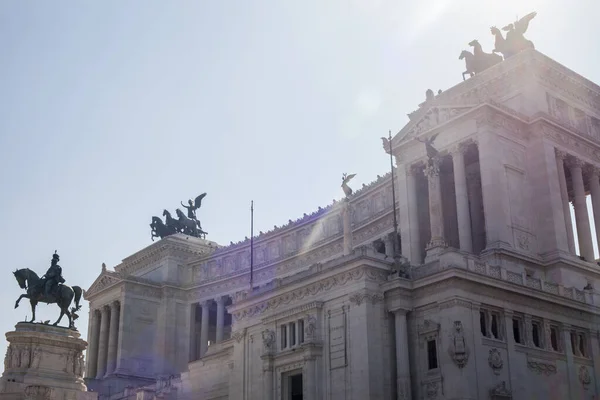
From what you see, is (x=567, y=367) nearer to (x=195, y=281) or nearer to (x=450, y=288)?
(x=450, y=288)

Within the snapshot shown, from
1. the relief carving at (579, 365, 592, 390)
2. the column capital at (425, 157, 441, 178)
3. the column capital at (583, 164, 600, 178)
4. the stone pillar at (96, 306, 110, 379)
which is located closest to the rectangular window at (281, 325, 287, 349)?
the column capital at (425, 157, 441, 178)

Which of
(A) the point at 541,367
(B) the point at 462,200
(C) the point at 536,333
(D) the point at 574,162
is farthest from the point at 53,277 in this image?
(D) the point at 574,162

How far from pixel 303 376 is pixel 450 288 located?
31.8ft

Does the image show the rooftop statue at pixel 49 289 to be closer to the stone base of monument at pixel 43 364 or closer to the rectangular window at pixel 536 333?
the stone base of monument at pixel 43 364

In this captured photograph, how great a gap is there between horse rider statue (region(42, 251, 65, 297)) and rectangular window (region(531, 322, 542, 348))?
30.1 meters

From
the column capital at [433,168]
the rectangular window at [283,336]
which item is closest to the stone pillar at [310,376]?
the rectangular window at [283,336]

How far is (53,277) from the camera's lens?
184 ft

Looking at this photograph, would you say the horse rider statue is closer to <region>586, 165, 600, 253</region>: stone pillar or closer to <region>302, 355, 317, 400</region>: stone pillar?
<region>302, 355, 317, 400</region>: stone pillar

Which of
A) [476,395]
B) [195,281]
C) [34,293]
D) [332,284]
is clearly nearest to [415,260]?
[332,284]

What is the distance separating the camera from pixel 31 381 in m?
51.1

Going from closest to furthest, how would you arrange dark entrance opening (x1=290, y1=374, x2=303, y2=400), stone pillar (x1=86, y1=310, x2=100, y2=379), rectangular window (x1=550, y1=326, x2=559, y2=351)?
rectangular window (x1=550, y1=326, x2=559, y2=351)
dark entrance opening (x1=290, y1=374, x2=303, y2=400)
stone pillar (x1=86, y1=310, x2=100, y2=379)

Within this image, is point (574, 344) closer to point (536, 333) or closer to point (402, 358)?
point (536, 333)

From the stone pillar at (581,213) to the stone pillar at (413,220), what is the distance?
38.0 feet

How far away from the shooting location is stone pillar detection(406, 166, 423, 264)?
195 ft
